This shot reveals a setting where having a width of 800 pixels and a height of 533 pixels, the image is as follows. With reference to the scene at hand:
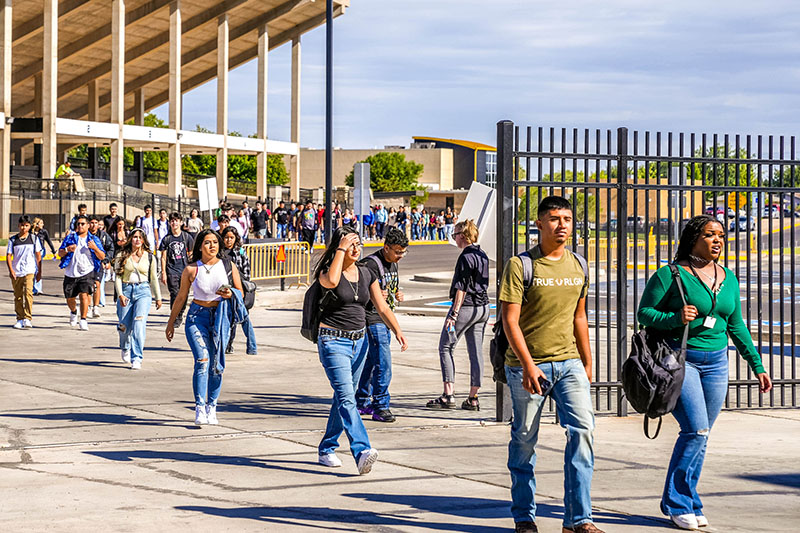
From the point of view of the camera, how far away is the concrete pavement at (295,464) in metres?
6.55

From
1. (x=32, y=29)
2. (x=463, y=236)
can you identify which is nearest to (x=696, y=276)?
(x=463, y=236)

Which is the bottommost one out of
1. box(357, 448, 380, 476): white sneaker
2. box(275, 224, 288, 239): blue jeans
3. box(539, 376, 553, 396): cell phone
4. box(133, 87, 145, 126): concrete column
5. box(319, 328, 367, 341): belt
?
box(357, 448, 380, 476): white sneaker

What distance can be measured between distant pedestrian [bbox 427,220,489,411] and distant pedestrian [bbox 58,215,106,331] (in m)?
7.96

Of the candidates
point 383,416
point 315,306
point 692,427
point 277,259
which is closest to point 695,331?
point 692,427

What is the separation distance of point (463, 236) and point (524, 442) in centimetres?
484

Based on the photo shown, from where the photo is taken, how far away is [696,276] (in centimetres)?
648

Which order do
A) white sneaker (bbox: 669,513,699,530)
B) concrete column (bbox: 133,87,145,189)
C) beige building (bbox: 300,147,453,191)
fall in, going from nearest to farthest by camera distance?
white sneaker (bbox: 669,513,699,530) → concrete column (bbox: 133,87,145,189) → beige building (bbox: 300,147,453,191)

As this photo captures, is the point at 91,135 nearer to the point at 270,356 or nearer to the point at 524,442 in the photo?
the point at 270,356

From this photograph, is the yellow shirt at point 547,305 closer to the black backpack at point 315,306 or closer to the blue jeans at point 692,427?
the blue jeans at point 692,427

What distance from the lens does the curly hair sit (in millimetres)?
6484

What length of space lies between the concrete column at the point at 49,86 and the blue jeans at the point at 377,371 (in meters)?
40.0

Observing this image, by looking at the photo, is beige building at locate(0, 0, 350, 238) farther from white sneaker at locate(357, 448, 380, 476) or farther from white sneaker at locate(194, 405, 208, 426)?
white sneaker at locate(357, 448, 380, 476)

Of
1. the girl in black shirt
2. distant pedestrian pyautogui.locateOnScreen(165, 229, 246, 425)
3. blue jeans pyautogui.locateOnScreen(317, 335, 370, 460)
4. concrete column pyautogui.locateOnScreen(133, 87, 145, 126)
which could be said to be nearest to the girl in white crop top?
distant pedestrian pyautogui.locateOnScreen(165, 229, 246, 425)

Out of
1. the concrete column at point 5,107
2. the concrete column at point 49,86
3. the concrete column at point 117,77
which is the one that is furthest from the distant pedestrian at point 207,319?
the concrete column at point 117,77
